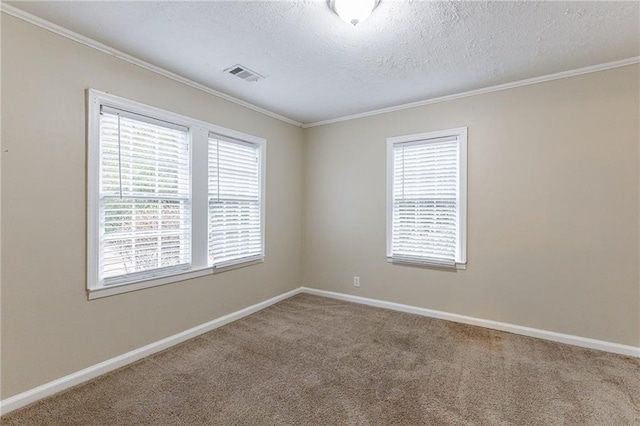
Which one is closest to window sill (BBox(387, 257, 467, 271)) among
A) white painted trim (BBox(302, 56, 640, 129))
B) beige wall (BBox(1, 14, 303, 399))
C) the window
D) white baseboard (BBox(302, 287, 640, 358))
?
the window

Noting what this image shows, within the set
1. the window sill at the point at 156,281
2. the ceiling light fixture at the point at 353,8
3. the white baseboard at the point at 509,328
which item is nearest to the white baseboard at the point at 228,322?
the white baseboard at the point at 509,328

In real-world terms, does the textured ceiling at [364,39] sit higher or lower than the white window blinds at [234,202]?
higher

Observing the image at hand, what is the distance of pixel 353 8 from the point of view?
188 cm

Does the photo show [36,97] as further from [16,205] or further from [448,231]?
[448,231]

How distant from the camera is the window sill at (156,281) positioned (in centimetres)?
239

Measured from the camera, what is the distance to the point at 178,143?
2.98 meters

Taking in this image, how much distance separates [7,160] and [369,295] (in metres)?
3.69

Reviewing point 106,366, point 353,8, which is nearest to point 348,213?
point 353,8

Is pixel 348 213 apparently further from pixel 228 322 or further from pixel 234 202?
pixel 228 322

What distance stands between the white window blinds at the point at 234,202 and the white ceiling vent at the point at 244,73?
A: 2.41ft

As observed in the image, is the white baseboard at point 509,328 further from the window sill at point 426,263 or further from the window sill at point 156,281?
the window sill at point 156,281

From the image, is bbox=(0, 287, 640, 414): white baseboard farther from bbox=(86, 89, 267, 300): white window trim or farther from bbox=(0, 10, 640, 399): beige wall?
bbox=(86, 89, 267, 300): white window trim

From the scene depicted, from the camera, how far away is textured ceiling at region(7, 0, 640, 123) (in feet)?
6.47

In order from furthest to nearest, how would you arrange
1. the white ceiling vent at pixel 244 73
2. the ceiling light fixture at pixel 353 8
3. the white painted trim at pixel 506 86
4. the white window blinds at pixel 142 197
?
1. the white ceiling vent at pixel 244 73
2. the white painted trim at pixel 506 86
3. the white window blinds at pixel 142 197
4. the ceiling light fixture at pixel 353 8
